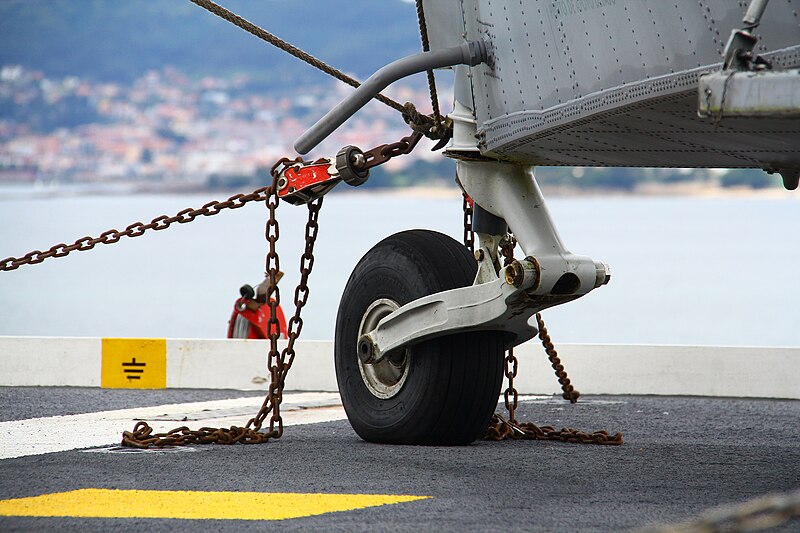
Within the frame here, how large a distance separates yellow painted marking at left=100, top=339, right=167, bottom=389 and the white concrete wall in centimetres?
5

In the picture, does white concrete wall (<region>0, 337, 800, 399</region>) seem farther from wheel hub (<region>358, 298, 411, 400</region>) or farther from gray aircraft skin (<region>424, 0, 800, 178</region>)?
gray aircraft skin (<region>424, 0, 800, 178</region>)

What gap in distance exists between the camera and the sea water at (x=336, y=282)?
4491cm

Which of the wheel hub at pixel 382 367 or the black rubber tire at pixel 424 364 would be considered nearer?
the black rubber tire at pixel 424 364

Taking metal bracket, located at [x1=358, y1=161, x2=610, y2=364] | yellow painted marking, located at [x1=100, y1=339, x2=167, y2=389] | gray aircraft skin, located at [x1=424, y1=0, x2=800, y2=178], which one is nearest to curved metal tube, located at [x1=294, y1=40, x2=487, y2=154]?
gray aircraft skin, located at [x1=424, y1=0, x2=800, y2=178]

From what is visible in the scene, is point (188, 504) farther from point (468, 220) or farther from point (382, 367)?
point (468, 220)

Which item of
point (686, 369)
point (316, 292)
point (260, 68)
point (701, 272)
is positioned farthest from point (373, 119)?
point (686, 369)

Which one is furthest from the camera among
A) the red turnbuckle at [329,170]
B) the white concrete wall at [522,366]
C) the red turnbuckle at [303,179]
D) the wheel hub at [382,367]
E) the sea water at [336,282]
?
the sea water at [336,282]

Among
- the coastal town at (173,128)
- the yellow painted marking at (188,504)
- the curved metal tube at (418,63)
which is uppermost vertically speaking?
the coastal town at (173,128)

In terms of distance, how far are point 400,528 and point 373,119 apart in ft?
332

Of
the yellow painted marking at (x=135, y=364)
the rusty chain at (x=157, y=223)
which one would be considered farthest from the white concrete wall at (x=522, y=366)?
the rusty chain at (x=157, y=223)

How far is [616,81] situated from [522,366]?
450 centimetres

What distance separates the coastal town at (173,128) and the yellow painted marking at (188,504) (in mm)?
76520

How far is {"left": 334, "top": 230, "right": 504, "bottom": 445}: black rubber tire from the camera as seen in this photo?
625 cm

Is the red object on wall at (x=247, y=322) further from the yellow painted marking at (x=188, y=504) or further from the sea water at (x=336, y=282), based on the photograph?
the sea water at (x=336, y=282)
